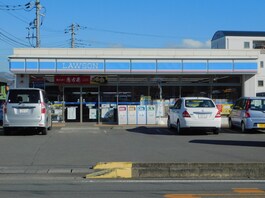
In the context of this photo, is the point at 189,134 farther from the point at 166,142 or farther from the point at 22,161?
the point at 22,161

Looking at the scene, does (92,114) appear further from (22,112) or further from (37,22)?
(37,22)

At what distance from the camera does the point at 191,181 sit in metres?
9.20

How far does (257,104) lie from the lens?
19.6m

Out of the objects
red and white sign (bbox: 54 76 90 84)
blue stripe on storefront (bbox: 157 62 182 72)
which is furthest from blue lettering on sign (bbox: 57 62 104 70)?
blue stripe on storefront (bbox: 157 62 182 72)

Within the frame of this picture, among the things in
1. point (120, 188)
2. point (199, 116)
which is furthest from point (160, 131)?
point (120, 188)

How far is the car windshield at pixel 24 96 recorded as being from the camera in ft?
59.1

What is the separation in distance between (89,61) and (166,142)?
382 inches

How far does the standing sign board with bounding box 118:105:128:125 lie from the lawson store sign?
2141mm

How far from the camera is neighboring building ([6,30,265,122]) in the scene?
2431 cm

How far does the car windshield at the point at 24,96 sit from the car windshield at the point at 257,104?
9387mm

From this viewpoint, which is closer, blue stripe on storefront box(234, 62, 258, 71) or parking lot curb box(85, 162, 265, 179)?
parking lot curb box(85, 162, 265, 179)

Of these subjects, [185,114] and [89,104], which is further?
[89,104]

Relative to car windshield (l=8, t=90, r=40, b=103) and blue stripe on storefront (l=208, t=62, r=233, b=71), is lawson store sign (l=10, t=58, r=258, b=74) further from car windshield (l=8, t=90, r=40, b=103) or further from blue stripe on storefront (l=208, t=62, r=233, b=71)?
car windshield (l=8, t=90, r=40, b=103)

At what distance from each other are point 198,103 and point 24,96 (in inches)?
291
